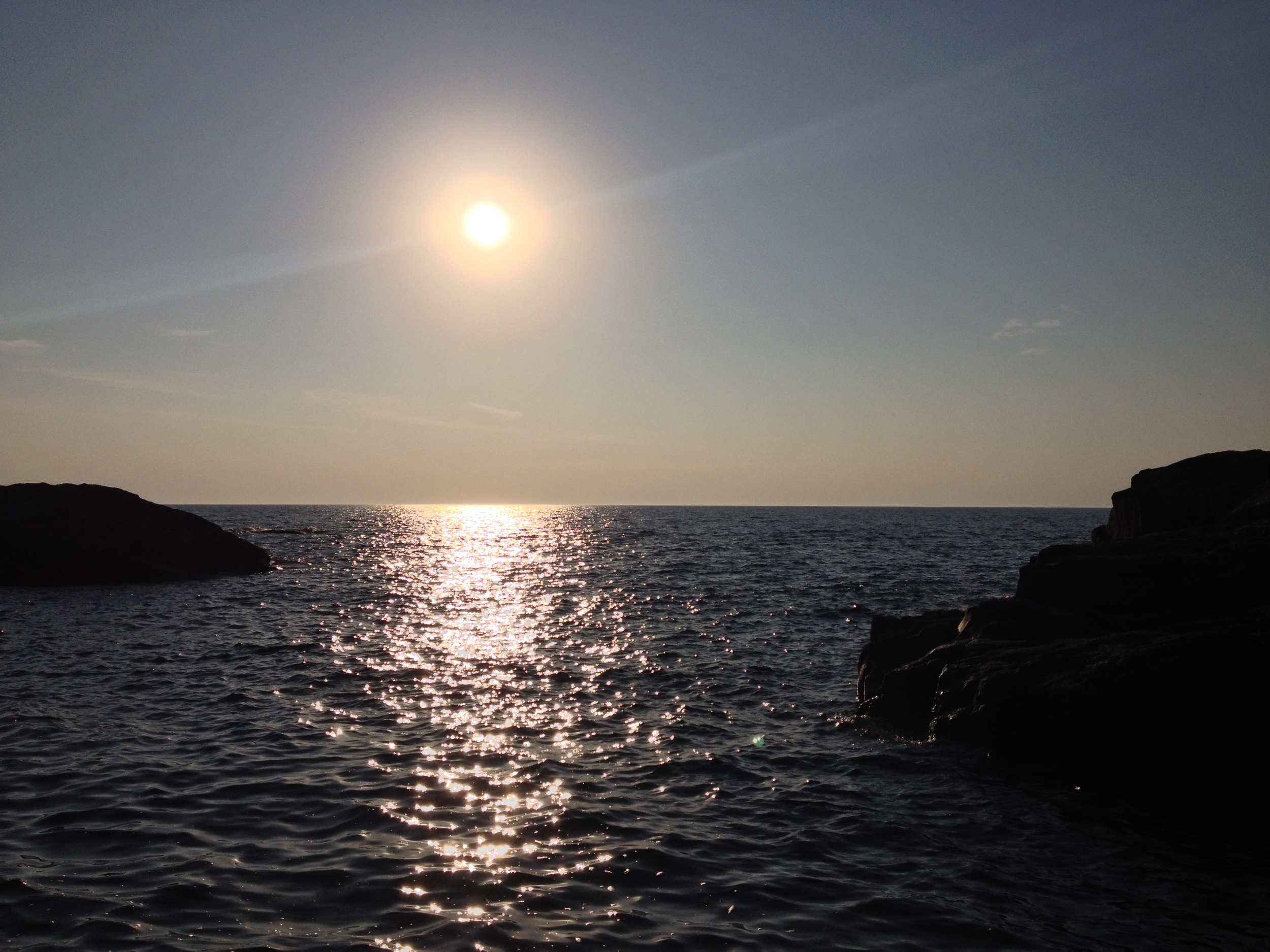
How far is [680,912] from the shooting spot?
331 inches

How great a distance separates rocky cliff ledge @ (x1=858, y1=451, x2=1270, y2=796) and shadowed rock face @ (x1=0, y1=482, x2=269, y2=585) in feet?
129

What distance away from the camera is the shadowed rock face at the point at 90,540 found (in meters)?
40.1

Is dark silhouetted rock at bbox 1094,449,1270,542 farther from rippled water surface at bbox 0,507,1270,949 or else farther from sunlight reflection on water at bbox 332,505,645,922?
sunlight reflection on water at bbox 332,505,645,922

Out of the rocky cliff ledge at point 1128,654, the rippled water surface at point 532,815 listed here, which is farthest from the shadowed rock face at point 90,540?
the rocky cliff ledge at point 1128,654

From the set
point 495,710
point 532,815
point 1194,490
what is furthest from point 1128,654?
point 495,710

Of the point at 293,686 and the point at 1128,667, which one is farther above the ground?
the point at 1128,667

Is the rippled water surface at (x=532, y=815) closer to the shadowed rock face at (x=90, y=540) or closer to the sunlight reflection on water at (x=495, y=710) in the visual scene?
the sunlight reflection on water at (x=495, y=710)

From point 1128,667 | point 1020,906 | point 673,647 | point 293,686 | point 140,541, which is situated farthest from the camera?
A: point 140,541

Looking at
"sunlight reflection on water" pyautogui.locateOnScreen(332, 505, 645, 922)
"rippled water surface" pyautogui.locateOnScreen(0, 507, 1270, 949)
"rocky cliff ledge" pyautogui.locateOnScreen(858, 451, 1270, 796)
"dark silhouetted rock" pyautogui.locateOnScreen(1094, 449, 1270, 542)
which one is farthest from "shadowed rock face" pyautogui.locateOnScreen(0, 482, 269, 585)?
"dark silhouetted rock" pyautogui.locateOnScreen(1094, 449, 1270, 542)

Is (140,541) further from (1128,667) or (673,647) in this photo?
(1128,667)

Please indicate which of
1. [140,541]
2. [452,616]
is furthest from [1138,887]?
[140,541]

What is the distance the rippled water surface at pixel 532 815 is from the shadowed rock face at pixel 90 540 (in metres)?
16.2

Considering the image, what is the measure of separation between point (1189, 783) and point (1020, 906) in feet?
→ 16.3

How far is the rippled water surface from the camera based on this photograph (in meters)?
8.16
